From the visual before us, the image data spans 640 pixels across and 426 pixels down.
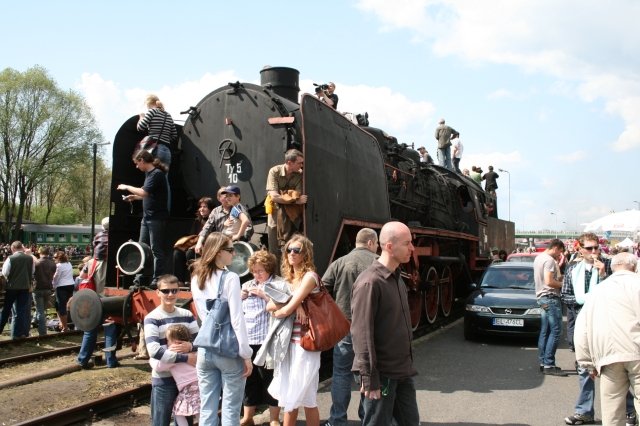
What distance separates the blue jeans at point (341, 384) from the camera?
5.16m

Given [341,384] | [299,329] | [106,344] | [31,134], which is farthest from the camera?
[31,134]

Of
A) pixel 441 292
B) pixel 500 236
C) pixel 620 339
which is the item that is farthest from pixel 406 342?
pixel 500 236

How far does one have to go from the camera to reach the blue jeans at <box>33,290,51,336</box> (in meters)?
11.7

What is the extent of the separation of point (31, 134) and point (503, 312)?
139 ft

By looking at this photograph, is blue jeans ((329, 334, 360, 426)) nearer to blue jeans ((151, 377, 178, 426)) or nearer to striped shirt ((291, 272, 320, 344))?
striped shirt ((291, 272, 320, 344))

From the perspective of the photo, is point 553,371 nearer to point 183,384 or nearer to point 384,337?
point 384,337

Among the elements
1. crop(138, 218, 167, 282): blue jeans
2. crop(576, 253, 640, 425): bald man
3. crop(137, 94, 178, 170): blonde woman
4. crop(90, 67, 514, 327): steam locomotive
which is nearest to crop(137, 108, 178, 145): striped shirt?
crop(137, 94, 178, 170): blonde woman

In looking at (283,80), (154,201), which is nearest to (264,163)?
(154,201)

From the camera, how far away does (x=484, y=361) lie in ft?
27.5

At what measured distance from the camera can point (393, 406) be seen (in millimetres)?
4031

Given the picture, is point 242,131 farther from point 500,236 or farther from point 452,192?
point 500,236

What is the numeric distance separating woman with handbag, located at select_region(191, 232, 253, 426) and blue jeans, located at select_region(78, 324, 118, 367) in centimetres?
372

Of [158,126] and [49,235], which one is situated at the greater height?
[158,126]

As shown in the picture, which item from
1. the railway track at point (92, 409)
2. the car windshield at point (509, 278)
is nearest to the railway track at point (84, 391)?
the railway track at point (92, 409)
